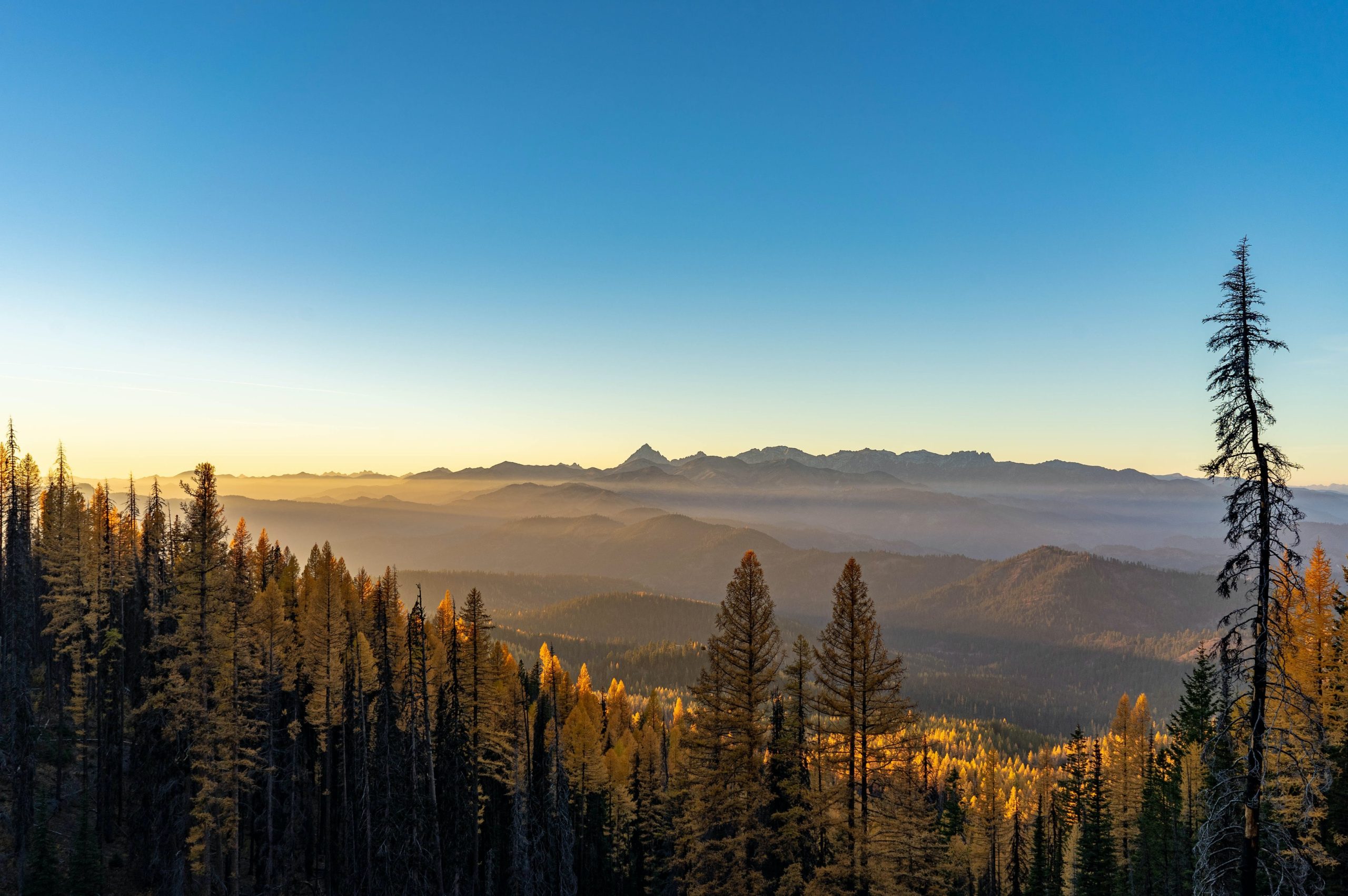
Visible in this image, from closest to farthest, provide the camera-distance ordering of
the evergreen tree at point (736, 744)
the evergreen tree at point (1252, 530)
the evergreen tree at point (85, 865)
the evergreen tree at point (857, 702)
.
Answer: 1. the evergreen tree at point (1252, 530)
2. the evergreen tree at point (857, 702)
3. the evergreen tree at point (736, 744)
4. the evergreen tree at point (85, 865)

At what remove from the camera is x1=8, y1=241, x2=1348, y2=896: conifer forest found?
70.3 feet

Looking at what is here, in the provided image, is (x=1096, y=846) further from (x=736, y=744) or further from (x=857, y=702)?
(x=736, y=744)

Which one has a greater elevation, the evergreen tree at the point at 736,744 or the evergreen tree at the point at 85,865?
the evergreen tree at the point at 736,744

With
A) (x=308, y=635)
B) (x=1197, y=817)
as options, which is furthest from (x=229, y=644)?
(x=1197, y=817)

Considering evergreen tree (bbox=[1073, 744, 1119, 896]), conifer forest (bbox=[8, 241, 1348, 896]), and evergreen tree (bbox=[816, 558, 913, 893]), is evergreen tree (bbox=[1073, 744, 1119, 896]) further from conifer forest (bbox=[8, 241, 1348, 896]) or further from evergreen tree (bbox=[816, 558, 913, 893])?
evergreen tree (bbox=[816, 558, 913, 893])

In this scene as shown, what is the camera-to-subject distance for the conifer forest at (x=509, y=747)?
2144 cm

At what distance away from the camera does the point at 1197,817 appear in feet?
152

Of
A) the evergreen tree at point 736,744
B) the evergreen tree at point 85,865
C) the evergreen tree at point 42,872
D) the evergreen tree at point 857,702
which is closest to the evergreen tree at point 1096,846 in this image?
the evergreen tree at point 857,702

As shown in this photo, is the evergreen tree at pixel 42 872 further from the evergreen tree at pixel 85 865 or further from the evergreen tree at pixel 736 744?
the evergreen tree at pixel 736 744

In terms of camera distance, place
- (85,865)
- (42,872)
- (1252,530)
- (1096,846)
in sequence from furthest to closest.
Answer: (1096,846) → (85,865) → (42,872) → (1252,530)

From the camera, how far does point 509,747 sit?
4812cm

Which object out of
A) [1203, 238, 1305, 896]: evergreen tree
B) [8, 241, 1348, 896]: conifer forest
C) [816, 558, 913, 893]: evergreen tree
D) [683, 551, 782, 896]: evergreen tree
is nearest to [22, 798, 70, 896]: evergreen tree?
[8, 241, 1348, 896]: conifer forest

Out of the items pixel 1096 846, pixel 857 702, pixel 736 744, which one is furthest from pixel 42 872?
pixel 1096 846

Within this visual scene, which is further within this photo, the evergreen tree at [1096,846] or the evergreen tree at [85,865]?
the evergreen tree at [1096,846]
